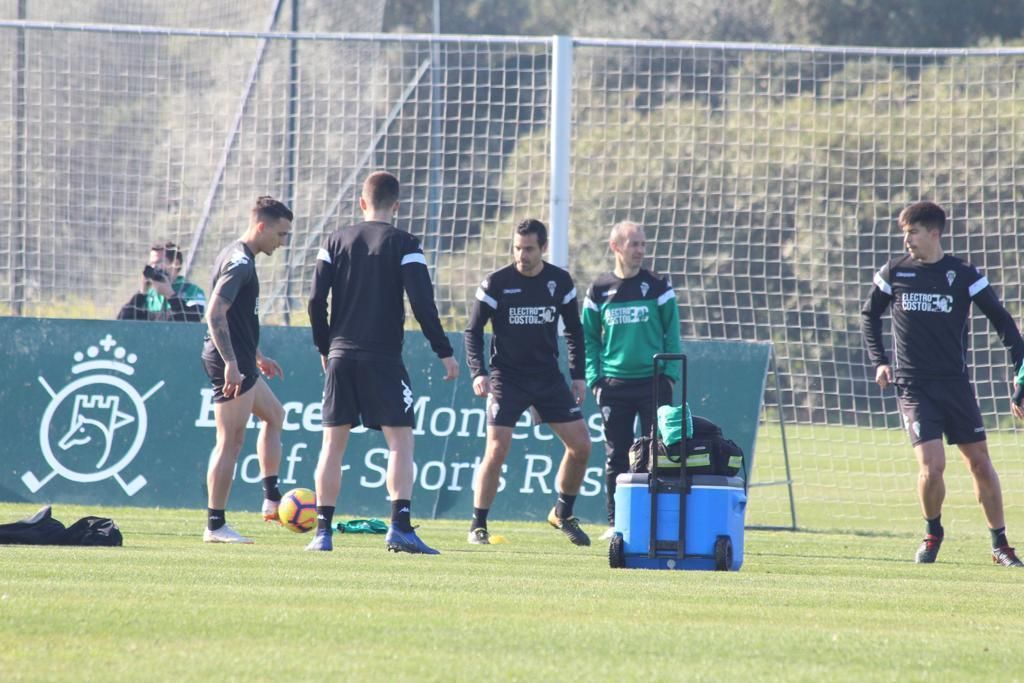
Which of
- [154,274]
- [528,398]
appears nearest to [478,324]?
[528,398]

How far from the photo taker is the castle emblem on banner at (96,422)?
44.0ft

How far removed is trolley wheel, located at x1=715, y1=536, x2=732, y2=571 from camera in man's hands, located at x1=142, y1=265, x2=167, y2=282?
279 inches

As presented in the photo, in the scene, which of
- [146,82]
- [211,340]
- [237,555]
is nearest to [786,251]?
[146,82]

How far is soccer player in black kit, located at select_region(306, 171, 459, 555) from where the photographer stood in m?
9.46

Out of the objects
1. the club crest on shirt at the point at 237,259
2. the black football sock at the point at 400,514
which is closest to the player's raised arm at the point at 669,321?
the black football sock at the point at 400,514

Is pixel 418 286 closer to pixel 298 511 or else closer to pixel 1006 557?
pixel 298 511

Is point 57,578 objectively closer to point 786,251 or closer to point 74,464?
point 74,464

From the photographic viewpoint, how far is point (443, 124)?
1642 centimetres

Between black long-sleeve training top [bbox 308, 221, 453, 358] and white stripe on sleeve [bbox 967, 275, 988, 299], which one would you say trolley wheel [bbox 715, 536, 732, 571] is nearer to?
black long-sleeve training top [bbox 308, 221, 453, 358]

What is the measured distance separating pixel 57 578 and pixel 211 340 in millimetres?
3190

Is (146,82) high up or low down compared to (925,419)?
up

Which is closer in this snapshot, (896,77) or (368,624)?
(368,624)

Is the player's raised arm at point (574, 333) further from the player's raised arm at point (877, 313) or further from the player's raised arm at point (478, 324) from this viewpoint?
the player's raised arm at point (877, 313)

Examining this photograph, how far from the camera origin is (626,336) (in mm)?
11508
